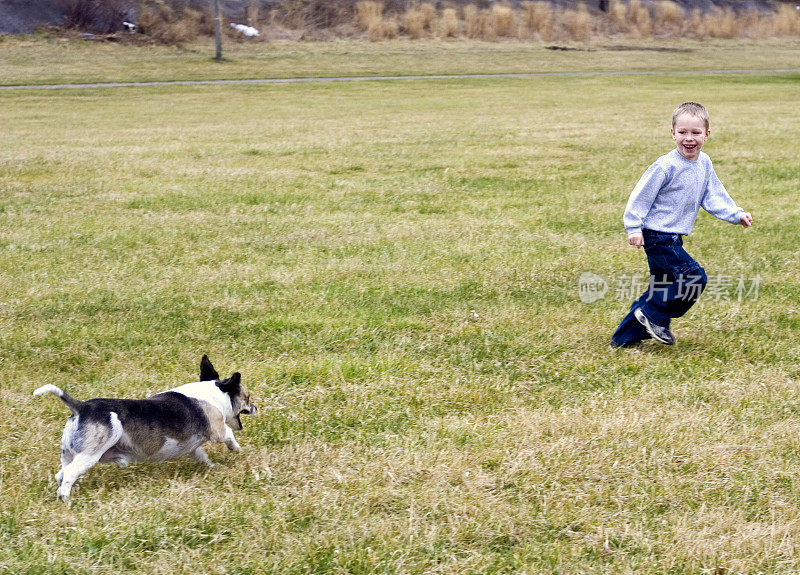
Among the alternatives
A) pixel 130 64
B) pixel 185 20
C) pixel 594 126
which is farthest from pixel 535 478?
pixel 185 20

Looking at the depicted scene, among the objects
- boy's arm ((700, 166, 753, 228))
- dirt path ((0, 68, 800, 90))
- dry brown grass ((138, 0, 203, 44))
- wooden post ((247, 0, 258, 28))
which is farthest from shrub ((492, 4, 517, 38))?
boy's arm ((700, 166, 753, 228))

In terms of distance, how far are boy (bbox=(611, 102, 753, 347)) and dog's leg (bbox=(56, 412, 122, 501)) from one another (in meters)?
3.34

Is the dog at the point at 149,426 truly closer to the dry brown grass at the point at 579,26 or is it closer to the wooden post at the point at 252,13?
the wooden post at the point at 252,13

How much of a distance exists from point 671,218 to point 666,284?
1.38ft

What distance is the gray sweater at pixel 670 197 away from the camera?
585 centimetres

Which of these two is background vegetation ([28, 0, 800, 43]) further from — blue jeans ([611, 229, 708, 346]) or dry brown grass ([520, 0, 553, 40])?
blue jeans ([611, 229, 708, 346])

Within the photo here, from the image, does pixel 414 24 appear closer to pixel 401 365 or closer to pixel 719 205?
pixel 719 205

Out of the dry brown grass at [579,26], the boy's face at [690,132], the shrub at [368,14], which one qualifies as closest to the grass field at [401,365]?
the boy's face at [690,132]

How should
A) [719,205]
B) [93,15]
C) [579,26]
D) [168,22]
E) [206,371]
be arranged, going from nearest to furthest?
[206,371] < [719,205] < [93,15] < [168,22] < [579,26]

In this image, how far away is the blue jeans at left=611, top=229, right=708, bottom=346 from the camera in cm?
588

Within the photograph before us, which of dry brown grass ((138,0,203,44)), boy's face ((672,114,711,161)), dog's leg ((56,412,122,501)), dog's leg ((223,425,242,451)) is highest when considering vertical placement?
dry brown grass ((138,0,203,44))

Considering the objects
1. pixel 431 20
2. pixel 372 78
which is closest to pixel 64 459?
pixel 372 78

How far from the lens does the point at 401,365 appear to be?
5672 mm

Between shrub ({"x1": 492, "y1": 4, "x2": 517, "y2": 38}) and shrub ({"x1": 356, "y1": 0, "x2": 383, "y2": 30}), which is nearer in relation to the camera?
shrub ({"x1": 356, "y1": 0, "x2": 383, "y2": 30})
